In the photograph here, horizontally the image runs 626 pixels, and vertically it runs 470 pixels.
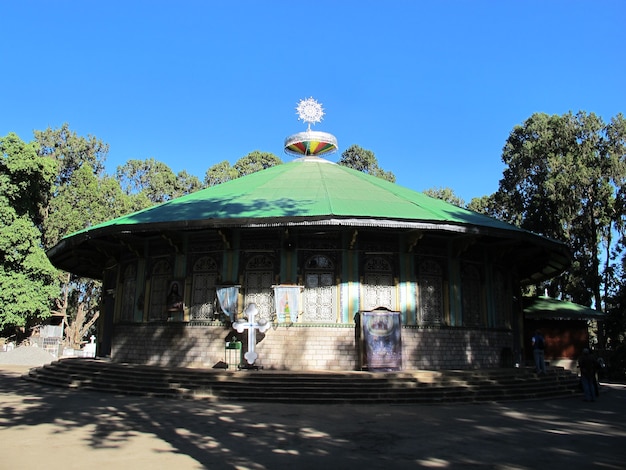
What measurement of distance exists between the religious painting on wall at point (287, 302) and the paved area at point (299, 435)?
3347mm

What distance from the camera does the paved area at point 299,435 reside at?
18.5 feet

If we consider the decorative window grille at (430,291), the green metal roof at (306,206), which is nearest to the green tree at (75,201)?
the green metal roof at (306,206)

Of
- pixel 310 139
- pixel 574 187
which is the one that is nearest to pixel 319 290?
pixel 310 139

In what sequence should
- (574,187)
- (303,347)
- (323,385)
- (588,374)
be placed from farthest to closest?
(574,187) < (303,347) < (588,374) < (323,385)

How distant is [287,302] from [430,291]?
4019mm

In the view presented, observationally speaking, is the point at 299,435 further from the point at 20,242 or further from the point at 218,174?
the point at 218,174

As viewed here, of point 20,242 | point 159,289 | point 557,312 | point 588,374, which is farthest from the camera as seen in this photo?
point 20,242

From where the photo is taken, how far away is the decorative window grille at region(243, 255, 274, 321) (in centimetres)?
1332

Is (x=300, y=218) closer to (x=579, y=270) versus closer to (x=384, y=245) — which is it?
(x=384, y=245)

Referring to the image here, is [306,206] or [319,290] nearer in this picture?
[319,290]

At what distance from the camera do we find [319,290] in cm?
1329

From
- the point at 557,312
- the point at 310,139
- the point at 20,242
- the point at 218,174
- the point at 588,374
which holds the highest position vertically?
the point at 218,174

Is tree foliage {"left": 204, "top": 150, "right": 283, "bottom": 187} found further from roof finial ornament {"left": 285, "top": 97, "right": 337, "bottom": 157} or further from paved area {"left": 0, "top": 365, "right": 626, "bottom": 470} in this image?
paved area {"left": 0, "top": 365, "right": 626, "bottom": 470}

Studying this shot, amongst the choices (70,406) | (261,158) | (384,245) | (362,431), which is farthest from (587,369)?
(261,158)
